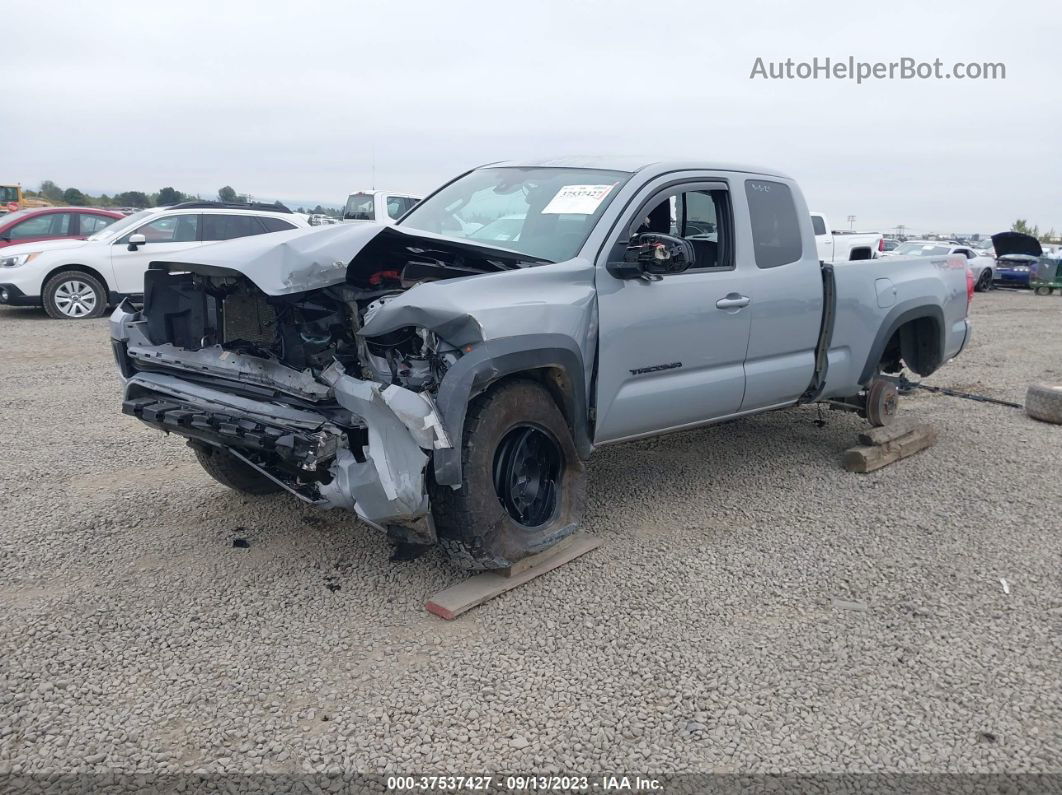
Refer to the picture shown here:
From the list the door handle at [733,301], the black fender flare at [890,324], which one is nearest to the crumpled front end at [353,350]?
the door handle at [733,301]

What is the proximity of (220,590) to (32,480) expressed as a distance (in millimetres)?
2172

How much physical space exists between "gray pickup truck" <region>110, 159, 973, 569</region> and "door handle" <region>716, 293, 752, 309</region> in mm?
28

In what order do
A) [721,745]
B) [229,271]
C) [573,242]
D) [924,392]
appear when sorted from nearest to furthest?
[721,745]
[229,271]
[573,242]
[924,392]

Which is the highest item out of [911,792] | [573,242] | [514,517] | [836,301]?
[573,242]

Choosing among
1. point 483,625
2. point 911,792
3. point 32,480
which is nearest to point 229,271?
point 483,625

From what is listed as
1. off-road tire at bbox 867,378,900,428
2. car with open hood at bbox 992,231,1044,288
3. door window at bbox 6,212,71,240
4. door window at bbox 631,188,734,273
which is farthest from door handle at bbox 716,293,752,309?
car with open hood at bbox 992,231,1044,288

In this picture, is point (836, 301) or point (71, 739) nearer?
point (71, 739)

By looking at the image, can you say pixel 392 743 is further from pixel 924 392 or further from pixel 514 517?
pixel 924 392

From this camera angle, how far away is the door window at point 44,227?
13.7 metres

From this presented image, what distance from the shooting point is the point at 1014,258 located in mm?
24953

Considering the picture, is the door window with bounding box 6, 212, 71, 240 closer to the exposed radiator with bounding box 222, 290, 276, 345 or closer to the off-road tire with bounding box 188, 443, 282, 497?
the off-road tire with bounding box 188, 443, 282, 497

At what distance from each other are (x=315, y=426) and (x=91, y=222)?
12991 mm

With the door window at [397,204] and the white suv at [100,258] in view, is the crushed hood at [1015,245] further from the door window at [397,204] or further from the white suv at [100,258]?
the white suv at [100,258]

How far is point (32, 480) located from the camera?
5242 millimetres
